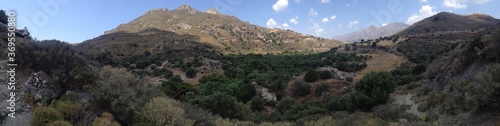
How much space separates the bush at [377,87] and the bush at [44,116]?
80.9ft

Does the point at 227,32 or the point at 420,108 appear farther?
the point at 227,32

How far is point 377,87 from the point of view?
30312 mm

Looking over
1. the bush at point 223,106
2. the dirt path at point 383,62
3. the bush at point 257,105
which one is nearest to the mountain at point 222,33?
the dirt path at point 383,62

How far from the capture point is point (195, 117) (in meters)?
17.0

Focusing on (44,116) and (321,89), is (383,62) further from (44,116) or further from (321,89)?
(44,116)

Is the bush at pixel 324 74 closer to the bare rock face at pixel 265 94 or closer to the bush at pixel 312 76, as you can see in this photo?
the bush at pixel 312 76

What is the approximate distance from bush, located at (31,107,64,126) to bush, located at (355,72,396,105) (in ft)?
80.9

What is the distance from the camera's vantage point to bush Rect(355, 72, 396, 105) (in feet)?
95.7

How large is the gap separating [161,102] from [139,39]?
91113mm

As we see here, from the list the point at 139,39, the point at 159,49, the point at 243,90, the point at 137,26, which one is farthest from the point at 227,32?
the point at 243,90

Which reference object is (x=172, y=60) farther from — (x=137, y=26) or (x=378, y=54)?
(x=137, y=26)

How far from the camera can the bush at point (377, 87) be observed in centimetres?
2916

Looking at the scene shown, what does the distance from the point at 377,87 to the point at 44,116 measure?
87.4 ft

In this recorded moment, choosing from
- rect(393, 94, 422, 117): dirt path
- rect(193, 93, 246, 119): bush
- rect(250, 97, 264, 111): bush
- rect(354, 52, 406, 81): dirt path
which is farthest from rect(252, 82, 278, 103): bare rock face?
rect(354, 52, 406, 81): dirt path
